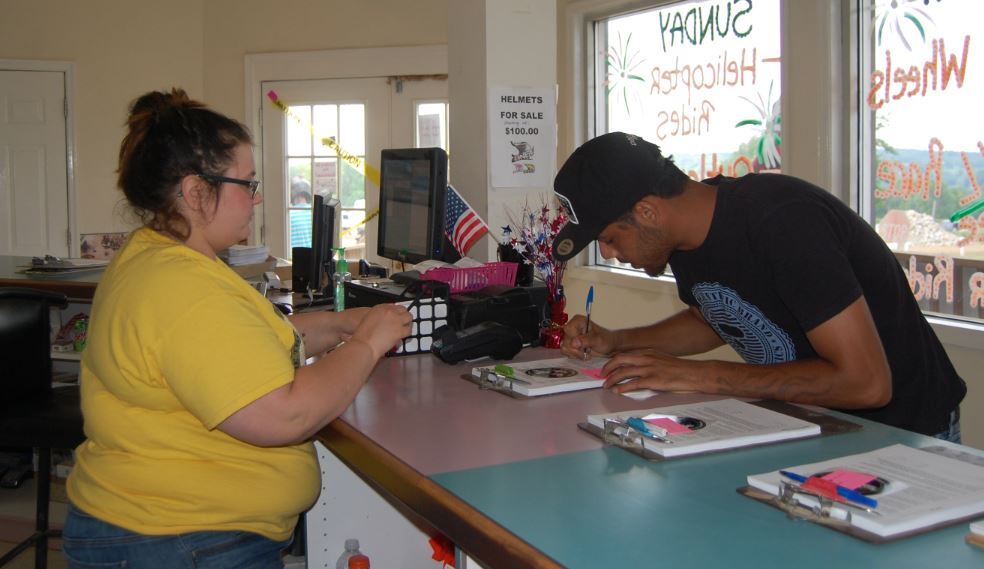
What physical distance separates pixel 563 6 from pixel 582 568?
4.76m

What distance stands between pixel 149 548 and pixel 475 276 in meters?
1.31

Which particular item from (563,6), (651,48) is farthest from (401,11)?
(651,48)

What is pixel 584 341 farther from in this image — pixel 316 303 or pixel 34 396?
pixel 34 396

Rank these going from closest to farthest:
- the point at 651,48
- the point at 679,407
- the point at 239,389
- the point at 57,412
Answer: the point at 239,389 < the point at 679,407 < the point at 57,412 < the point at 651,48

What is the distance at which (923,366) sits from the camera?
1.88 metres

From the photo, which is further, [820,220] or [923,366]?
[923,366]

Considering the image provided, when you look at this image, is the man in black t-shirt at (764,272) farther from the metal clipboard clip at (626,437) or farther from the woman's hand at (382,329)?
the woman's hand at (382,329)

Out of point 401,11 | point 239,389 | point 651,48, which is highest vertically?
point 401,11

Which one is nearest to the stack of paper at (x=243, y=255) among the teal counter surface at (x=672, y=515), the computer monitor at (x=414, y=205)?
the computer monitor at (x=414, y=205)

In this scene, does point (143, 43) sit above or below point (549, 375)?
above

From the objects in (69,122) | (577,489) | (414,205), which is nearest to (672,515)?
(577,489)

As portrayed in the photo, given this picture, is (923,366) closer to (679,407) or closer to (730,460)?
(679,407)

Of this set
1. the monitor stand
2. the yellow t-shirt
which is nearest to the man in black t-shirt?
the yellow t-shirt

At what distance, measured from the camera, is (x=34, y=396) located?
293 centimetres
